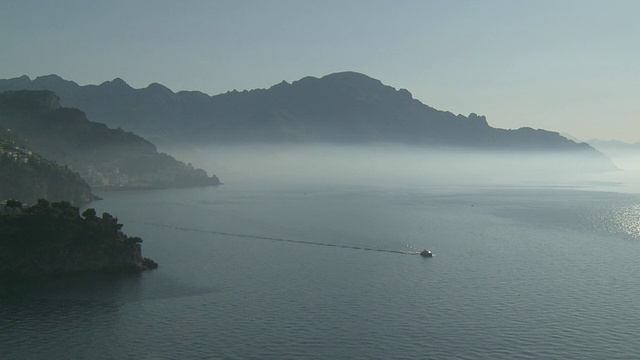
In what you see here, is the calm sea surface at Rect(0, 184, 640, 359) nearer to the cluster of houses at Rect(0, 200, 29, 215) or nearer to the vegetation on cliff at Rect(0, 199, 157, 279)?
the vegetation on cliff at Rect(0, 199, 157, 279)

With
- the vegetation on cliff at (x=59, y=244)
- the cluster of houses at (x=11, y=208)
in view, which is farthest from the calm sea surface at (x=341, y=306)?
the cluster of houses at (x=11, y=208)

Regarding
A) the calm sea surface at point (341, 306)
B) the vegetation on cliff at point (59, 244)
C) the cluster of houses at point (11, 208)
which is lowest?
the calm sea surface at point (341, 306)

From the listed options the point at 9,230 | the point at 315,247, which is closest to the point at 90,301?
the point at 9,230

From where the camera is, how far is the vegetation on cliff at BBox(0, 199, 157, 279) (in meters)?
109

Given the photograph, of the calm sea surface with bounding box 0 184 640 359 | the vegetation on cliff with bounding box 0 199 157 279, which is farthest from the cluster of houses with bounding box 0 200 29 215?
the calm sea surface with bounding box 0 184 640 359

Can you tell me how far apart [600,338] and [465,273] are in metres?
41.6

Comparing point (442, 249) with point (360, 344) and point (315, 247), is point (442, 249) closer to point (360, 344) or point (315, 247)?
point (315, 247)

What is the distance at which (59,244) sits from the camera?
113 m

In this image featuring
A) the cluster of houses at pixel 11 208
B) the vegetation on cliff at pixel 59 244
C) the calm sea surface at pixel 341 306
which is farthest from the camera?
the cluster of houses at pixel 11 208

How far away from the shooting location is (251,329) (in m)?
81.7

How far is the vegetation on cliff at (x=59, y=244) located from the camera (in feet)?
358

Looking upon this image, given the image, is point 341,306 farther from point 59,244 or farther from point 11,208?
point 11,208

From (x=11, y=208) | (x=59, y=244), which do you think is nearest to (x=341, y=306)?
(x=59, y=244)

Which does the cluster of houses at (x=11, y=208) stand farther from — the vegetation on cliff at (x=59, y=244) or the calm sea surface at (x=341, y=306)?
the calm sea surface at (x=341, y=306)
